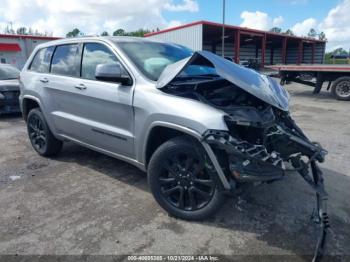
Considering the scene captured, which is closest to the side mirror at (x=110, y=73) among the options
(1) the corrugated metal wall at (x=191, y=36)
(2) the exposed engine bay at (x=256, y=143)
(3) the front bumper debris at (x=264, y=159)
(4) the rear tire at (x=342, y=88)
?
(2) the exposed engine bay at (x=256, y=143)

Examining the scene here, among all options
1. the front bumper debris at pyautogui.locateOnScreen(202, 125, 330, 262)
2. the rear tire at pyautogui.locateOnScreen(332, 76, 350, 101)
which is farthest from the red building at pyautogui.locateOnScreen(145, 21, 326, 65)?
the front bumper debris at pyautogui.locateOnScreen(202, 125, 330, 262)

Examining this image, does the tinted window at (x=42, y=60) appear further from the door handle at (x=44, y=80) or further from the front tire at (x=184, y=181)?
the front tire at (x=184, y=181)

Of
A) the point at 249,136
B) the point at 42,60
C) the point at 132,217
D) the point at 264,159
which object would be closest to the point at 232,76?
the point at 249,136

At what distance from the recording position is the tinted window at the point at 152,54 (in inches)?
131

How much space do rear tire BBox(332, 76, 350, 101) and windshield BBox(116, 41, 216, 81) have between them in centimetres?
974

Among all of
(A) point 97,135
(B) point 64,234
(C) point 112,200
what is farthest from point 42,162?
(B) point 64,234

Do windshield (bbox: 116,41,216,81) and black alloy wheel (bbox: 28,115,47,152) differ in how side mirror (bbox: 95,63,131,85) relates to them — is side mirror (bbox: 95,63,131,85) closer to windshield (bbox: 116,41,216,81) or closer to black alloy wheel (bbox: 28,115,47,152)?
windshield (bbox: 116,41,216,81)

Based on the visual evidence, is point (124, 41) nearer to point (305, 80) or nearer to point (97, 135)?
point (97, 135)

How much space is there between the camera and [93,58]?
3.78 m

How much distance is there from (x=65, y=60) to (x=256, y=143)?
2971 millimetres

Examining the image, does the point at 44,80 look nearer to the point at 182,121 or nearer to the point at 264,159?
the point at 182,121

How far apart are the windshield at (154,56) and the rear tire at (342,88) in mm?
9743

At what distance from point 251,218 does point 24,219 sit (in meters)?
2.34

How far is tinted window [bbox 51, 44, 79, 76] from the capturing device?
404 cm
